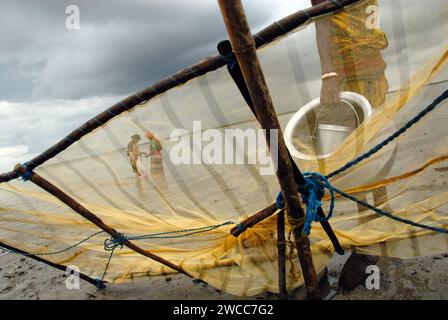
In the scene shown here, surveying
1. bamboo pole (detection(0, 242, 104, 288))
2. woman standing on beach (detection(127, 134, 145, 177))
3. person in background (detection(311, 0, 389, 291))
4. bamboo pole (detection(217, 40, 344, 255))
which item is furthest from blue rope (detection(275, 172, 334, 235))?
bamboo pole (detection(0, 242, 104, 288))

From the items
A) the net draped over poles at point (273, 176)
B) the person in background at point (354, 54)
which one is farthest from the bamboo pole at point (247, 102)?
the person in background at point (354, 54)

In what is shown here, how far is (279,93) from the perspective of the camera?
1.98m

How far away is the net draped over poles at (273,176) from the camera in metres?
1.77

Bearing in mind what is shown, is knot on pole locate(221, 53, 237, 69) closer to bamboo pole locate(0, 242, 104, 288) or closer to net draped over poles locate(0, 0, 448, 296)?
net draped over poles locate(0, 0, 448, 296)

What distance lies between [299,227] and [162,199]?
3.89 ft

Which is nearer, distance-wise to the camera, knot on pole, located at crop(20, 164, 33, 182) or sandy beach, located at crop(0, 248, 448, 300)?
knot on pole, located at crop(20, 164, 33, 182)

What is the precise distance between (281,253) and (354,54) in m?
1.47

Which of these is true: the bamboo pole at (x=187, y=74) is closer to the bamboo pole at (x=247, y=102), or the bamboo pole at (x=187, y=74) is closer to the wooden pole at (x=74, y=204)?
the bamboo pole at (x=247, y=102)

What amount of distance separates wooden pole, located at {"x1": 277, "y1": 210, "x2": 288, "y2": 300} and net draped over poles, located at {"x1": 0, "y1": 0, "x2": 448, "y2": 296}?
3.8 inches

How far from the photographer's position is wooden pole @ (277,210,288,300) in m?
2.18

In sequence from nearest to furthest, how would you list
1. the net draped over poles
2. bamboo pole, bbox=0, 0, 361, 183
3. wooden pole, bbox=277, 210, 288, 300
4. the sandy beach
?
bamboo pole, bbox=0, 0, 361, 183 → the net draped over poles → wooden pole, bbox=277, 210, 288, 300 → the sandy beach

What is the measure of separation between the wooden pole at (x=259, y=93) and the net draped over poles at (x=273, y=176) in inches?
17.9

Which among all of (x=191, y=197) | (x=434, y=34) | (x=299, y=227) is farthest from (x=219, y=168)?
(x=434, y=34)

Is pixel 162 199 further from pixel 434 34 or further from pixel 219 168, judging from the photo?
pixel 434 34
